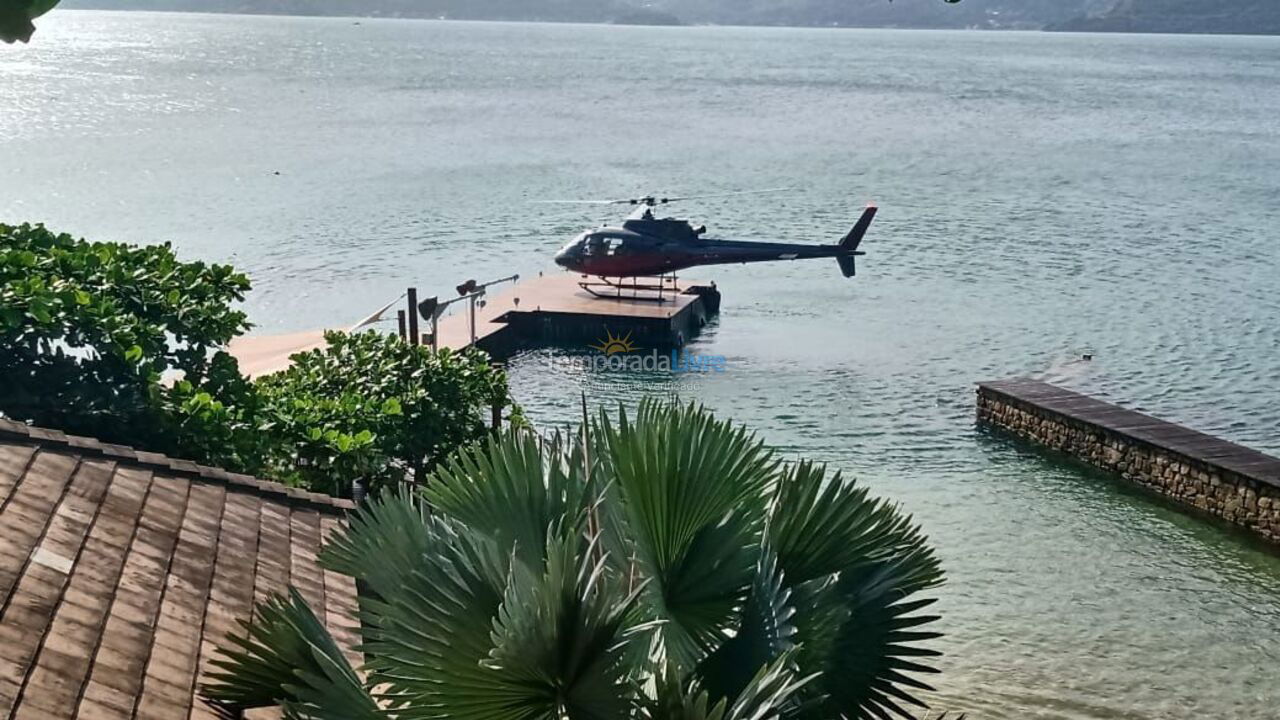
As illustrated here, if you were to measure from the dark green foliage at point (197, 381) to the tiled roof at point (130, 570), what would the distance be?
166cm

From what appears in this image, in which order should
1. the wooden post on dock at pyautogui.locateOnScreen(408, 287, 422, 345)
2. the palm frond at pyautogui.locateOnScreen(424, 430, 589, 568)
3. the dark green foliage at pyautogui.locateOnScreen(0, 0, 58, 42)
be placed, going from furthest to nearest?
the wooden post on dock at pyautogui.locateOnScreen(408, 287, 422, 345)
the palm frond at pyautogui.locateOnScreen(424, 430, 589, 568)
the dark green foliage at pyautogui.locateOnScreen(0, 0, 58, 42)

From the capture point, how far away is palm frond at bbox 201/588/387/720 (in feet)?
17.6

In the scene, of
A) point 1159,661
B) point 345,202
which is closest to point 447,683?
point 1159,661

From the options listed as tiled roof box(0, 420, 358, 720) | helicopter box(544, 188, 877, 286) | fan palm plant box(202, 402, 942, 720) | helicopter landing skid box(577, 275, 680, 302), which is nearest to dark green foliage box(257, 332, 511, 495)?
tiled roof box(0, 420, 358, 720)

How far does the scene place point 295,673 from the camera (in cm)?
525

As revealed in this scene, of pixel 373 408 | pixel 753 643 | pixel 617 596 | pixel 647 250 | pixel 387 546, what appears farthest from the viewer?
pixel 647 250

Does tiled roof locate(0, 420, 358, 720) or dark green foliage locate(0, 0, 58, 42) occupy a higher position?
dark green foliage locate(0, 0, 58, 42)

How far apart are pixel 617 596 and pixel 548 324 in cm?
3300

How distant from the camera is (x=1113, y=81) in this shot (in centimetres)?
16575

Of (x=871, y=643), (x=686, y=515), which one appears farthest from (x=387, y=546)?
(x=871, y=643)

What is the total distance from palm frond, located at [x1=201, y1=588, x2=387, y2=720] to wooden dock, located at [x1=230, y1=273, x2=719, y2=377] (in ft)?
91.7

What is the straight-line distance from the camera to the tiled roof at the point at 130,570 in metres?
6.71

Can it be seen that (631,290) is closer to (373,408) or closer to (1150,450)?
(1150,450)

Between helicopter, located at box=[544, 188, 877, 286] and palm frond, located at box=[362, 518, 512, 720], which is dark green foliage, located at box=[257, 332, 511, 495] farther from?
helicopter, located at box=[544, 188, 877, 286]
